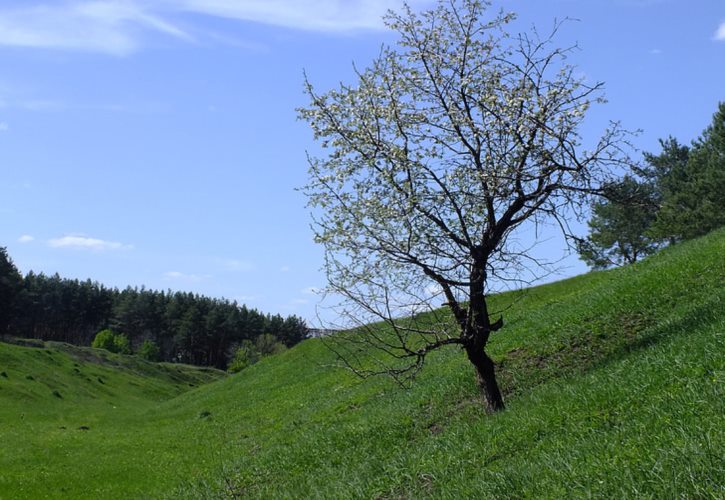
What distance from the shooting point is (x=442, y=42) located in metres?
13.6

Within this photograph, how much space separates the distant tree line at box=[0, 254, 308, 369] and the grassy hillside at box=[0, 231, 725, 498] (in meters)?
115

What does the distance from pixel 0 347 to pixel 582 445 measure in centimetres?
6105

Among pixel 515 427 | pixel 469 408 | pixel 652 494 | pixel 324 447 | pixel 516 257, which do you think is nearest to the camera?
pixel 652 494

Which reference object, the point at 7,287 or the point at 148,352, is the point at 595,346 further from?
the point at 148,352

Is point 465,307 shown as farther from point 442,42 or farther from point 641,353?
point 442,42

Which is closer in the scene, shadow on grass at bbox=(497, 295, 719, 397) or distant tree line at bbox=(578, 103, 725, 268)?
shadow on grass at bbox=(497, 295, 719, 397)

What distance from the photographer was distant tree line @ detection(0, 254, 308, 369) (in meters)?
144

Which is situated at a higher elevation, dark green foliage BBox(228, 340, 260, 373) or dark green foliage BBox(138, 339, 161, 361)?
dark green foliage BBox(138, 339, 161, 361)

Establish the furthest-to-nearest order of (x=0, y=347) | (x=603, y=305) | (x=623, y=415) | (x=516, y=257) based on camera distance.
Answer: (x=0, y=347) → (x=603, y=305) → (x=516, y=257) → (x=623, y=415)

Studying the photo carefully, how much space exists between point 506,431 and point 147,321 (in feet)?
519

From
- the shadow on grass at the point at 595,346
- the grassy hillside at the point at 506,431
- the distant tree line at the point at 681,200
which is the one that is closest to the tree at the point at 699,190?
the distant tree line at the point at 681,200

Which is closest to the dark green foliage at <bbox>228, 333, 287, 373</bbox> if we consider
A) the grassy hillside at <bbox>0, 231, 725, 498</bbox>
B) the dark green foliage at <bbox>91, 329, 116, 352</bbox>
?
the dark green foliage at <bbox>91, 329, 116, 352</bbox>

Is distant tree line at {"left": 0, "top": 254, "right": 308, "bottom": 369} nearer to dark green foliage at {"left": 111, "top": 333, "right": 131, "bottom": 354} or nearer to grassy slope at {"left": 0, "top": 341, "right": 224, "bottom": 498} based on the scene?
dark green foliage at {"left": 111, "top": 333, "right": 131, "bottom": 354}

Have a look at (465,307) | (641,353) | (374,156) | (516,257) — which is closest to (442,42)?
(374,156)
